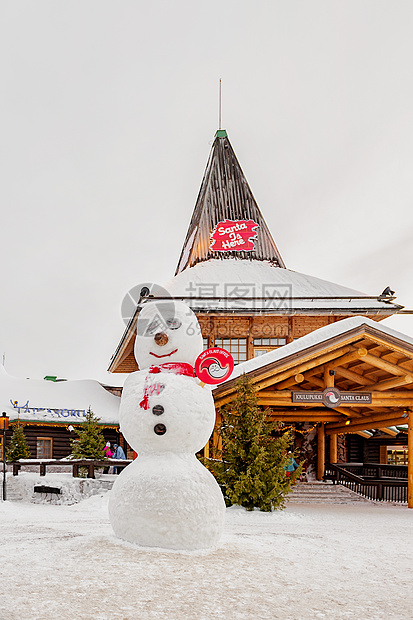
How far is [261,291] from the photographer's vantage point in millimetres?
19719

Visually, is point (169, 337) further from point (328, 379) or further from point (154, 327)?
point (328, 379)

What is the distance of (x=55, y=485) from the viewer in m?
15.0

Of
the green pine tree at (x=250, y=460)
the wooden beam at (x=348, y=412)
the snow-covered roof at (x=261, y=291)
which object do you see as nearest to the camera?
the green pine tree at (x=250, y=460)

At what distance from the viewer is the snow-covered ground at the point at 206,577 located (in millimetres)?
4066

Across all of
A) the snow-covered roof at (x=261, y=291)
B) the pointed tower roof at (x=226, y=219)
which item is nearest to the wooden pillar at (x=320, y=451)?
the snow-covered roof at (x=261, y=291)

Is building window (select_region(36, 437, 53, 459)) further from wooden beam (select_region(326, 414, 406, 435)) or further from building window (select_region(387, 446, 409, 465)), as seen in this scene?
building window (select_region(387, 446, 409, 465))

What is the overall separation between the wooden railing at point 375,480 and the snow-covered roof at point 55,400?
32.7 ft

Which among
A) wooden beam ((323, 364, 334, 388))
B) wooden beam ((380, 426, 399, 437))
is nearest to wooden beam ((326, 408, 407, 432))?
wooden beam ((323, 364, 334, 388))

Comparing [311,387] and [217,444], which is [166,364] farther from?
[311,387]

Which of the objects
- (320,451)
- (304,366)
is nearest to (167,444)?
(304,366)

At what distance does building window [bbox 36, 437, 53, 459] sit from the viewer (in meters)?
23.1

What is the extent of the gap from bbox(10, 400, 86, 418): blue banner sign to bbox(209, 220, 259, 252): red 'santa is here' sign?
9.16 m

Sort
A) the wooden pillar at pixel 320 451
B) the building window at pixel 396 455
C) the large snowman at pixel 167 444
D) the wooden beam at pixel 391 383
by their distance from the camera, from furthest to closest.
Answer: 1. the building window at pixel 396 455
2. the wooden pillar at pixel 320 451
3. the wooden beam at pixel 391 383
4. the large snowman at pixel 167 444

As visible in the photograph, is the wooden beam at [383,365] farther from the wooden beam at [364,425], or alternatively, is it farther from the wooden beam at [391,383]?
the wooden beam at [364,425]
